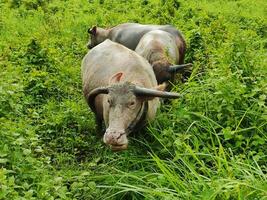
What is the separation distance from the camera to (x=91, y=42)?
32.3ft

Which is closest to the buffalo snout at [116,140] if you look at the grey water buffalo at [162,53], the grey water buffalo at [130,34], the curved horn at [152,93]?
the curved horn at [152,93]

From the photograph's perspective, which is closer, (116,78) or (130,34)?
(116,78)

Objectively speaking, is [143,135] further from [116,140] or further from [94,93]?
[116,140]

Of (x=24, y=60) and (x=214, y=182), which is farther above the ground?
(x=214, y=182)

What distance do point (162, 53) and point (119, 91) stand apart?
2208 mm

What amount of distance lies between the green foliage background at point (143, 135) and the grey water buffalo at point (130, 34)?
0.81 feet

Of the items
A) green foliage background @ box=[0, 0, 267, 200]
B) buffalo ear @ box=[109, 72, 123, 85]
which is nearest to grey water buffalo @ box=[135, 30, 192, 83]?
green foliage background @ box=[0, 0, 267, 200]

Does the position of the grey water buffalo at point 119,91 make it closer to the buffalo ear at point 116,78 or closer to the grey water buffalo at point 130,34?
the buffalo ear at point 116,78

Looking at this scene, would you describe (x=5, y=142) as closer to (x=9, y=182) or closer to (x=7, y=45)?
(x=9, y=182)

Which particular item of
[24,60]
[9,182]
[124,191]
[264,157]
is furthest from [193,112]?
[24,60]

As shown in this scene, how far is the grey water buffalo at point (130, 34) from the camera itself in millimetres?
8664

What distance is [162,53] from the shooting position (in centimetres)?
765

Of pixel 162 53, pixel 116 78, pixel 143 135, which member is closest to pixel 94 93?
pixel 116 78

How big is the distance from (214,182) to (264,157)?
1194 mm
